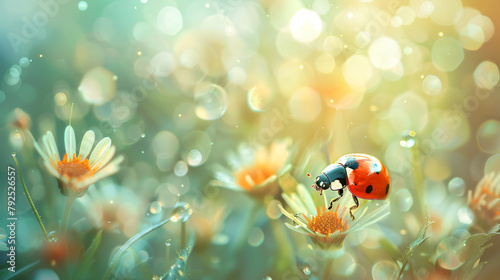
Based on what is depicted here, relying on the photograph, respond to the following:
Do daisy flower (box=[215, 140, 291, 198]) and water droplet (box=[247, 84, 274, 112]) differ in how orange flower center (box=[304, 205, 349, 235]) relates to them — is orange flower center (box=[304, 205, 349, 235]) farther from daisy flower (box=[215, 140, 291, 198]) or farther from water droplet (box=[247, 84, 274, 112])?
water droplet (box=[247, 84, 274, 112])

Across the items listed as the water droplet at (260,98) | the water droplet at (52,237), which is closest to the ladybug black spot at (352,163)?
the water droplet at (260,98)

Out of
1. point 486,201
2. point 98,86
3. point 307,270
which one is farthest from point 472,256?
point 98,86

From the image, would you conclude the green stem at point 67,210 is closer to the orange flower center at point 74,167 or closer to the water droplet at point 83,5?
the orange flower center at point 74,167

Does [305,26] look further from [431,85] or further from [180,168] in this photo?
[180,168]

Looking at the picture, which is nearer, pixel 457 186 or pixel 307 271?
pixel 307 271

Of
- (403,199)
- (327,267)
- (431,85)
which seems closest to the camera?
(327,267)

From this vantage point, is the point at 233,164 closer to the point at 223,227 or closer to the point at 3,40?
the point at 223,227

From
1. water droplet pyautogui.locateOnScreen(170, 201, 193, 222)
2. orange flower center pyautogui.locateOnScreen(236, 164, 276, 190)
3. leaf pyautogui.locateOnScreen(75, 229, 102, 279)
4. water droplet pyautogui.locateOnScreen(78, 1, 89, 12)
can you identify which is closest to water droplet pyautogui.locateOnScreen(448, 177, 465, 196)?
orange flower center pyautogui.locateOnScreen(236, 164, 276, 190)

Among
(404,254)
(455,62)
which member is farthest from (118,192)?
(455,62)
